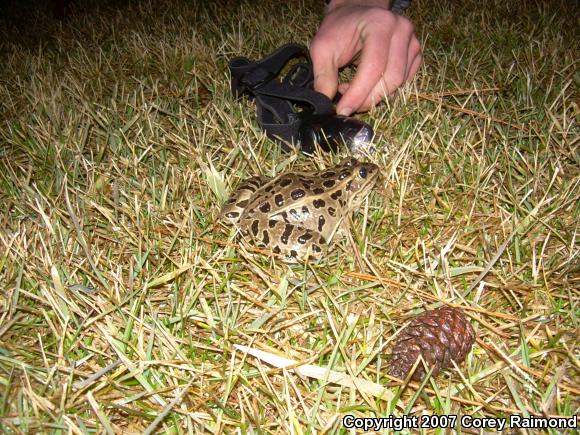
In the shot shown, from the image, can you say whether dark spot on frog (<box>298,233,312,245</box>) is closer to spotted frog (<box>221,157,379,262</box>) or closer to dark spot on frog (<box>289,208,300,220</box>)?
spotted frog (<box>221,157,379,262</box>)

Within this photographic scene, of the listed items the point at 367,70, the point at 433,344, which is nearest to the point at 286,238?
the point at 433,344

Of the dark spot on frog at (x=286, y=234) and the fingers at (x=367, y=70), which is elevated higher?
the fingers at (x=367, y=70)

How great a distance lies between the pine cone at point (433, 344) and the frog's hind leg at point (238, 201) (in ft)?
3.55

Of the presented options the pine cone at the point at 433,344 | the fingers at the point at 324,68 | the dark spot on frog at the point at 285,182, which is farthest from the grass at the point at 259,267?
the fingers at the point at 324,68

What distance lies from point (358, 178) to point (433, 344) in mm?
1163

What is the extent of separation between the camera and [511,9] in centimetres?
518

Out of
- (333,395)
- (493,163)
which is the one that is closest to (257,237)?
(333,395)

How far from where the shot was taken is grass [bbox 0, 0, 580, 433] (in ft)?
5.41

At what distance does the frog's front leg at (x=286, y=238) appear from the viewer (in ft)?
7.54

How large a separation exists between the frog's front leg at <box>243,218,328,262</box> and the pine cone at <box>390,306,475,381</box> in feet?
2.13

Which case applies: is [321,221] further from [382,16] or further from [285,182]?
[382,16]

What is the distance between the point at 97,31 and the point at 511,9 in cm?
501

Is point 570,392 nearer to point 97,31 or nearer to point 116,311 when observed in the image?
point 116,311

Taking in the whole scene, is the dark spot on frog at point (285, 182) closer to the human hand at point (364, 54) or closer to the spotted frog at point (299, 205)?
the spotted frog at point (299, 205)
